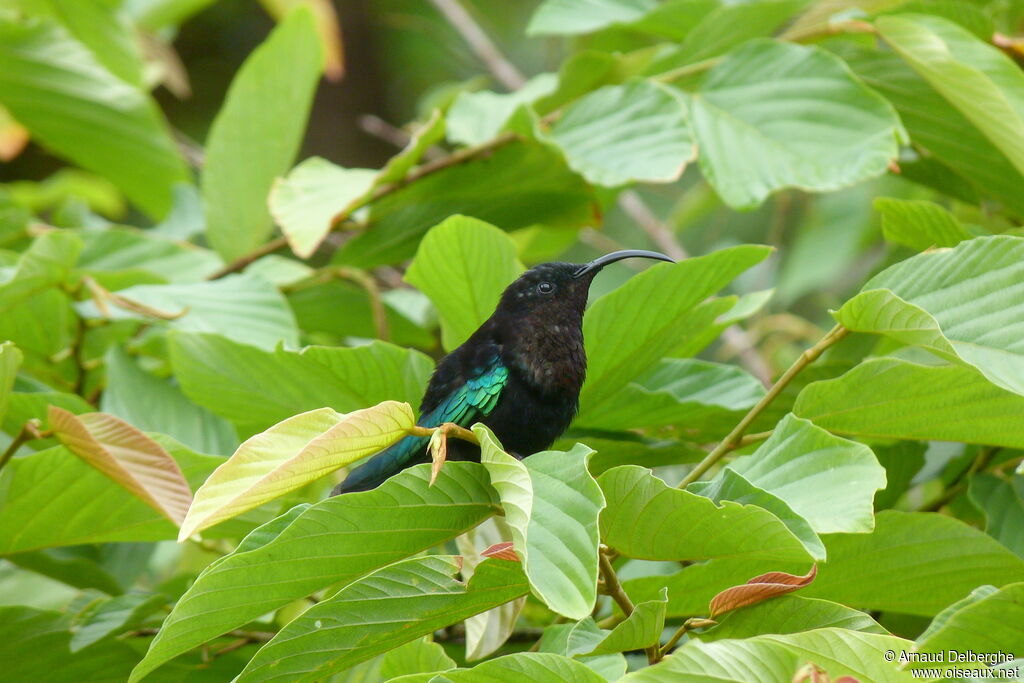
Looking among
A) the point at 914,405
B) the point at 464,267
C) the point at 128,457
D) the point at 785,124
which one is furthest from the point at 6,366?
the point at 785,124

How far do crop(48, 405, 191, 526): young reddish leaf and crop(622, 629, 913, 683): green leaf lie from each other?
83cm

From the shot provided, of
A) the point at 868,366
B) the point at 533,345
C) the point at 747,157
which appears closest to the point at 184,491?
the point at 533,345

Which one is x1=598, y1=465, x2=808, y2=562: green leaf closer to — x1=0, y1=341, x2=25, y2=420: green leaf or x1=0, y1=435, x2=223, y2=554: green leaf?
x1=0, y1=435, x2=223, y2=554: green leaf

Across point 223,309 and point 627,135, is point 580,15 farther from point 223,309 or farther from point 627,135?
point 223,309

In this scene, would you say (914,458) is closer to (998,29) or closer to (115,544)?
(998,29)

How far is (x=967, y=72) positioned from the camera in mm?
1926

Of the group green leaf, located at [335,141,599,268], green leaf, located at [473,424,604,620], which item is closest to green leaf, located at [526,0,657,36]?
green leaf, located at [335,141,599,268]

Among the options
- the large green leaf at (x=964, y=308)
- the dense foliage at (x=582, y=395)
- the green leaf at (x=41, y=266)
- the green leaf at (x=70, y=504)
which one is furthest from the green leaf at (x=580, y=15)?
the green leaf at (x=70, y=504)

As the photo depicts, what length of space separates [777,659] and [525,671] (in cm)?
29

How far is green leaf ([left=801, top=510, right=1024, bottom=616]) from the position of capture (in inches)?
63.2

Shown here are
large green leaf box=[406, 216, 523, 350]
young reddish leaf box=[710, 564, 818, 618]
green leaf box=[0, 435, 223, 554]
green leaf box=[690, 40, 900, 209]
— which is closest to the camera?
young reddish leaf box=[710, 564, 818, 618]

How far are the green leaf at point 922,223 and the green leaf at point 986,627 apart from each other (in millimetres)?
913

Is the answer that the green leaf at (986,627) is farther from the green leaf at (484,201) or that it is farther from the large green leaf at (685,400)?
the green leaf at (484,201)

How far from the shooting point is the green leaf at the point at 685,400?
196 centimetres
